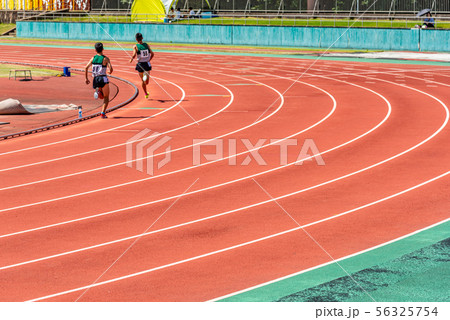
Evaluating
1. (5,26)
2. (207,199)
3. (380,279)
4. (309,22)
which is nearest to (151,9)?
(309,22)

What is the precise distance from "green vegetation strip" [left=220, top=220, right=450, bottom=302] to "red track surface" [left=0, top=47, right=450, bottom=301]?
0.93 ft

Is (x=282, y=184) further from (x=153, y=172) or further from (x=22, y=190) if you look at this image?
(x=22, y=190)

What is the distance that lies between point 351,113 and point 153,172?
7.83m

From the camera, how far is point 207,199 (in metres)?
11.1

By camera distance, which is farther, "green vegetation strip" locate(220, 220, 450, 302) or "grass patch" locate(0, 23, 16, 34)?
"grass patch" locate(0, 23, 16, 34)

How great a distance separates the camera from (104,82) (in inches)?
714

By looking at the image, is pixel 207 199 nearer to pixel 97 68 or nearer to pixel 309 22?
pixel 97 68

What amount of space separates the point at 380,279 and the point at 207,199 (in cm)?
390

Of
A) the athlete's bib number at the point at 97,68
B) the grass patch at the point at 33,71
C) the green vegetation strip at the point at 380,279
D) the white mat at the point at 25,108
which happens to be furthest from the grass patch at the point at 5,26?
the green vegetation strip at the point at 380,279

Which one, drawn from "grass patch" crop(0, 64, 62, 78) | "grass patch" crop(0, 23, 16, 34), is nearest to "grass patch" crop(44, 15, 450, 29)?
"grass patch" crop(0, 23, 16, 34)

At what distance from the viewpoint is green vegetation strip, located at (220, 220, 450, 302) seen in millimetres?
7250

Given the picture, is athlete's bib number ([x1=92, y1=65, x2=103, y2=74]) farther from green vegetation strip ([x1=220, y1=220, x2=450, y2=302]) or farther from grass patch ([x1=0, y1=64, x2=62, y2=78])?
grass patch ([x1=0, y1=64, x2=62, y2=78])

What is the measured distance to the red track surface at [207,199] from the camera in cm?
815

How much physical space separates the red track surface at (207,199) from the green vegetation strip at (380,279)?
0.93ft
